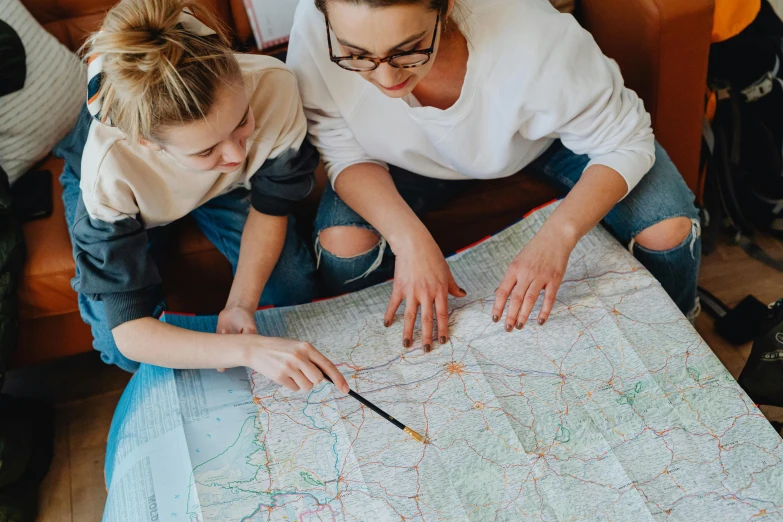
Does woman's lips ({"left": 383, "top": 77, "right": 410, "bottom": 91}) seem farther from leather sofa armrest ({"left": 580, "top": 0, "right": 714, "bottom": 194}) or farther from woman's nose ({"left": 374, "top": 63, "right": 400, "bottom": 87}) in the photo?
leather sofa armrest ({"left": 580, "top": 0, "right": 714, "bottom": 194})

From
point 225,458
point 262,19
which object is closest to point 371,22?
point 225,458

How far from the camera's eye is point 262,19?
1480 millimetres

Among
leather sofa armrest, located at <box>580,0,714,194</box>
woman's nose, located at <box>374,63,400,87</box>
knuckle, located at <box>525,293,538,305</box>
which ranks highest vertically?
woman's nose, located at <box>374,63,400,87</box>

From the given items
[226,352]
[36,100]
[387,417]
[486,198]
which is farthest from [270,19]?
[387,417]

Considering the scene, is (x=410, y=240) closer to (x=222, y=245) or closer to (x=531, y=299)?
(x=531, y=299)

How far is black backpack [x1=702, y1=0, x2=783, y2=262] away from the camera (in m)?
1.44

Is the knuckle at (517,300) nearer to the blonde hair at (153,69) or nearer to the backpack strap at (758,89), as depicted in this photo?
the blonde hair at (153,69)

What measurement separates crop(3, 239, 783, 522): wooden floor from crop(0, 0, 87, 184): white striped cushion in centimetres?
45

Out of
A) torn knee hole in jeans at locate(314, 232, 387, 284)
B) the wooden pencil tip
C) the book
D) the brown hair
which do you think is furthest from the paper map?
the book

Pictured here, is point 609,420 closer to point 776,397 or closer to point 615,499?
point 615,499

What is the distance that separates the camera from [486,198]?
136cm

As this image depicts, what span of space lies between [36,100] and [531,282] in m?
1.01

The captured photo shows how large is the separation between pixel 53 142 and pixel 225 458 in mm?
836

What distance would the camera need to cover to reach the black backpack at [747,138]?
4.73ft
